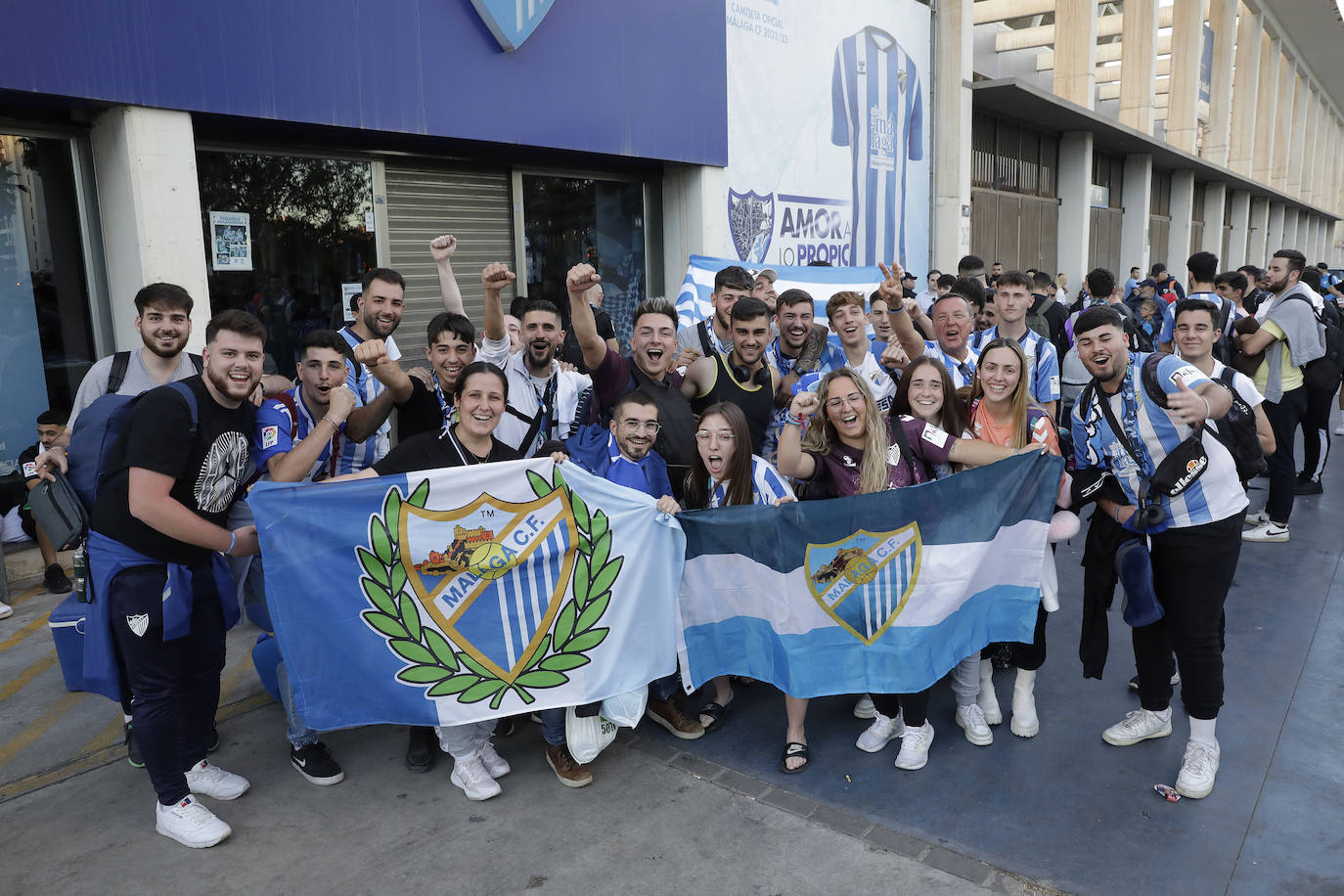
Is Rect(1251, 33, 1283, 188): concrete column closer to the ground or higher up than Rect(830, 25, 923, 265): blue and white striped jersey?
higher up

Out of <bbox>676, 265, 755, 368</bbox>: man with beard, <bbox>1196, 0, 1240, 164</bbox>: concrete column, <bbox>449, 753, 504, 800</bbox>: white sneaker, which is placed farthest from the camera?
<bbox>1196, 0, 1240, 164</bbox>: concrete column

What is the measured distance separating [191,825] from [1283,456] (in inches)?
296

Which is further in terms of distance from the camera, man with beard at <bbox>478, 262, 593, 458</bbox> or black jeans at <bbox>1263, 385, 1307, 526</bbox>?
black jeans at <bbox>1263, 385, 1307, 526</bbox>

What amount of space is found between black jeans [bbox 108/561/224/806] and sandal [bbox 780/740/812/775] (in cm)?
234

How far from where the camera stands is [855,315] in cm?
511

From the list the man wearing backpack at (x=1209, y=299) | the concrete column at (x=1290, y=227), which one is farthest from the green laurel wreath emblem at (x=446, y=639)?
the concrete column at (x=1290, y=227)

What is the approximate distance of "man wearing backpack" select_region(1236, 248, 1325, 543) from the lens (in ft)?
23.0

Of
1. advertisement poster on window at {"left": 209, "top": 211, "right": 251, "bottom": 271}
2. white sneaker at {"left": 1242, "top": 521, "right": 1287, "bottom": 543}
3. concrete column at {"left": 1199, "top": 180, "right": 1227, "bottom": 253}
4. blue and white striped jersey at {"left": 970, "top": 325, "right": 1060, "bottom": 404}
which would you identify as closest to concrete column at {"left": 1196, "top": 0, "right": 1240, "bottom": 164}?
concrete column at {"left": 1199, "top": 180, "right": 1227, "bottom": 253}

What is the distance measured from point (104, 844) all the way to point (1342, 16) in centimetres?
4994

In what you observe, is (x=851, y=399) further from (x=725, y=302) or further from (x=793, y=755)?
(x=725, y=302)

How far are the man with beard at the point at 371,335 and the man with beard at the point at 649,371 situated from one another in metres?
1.02

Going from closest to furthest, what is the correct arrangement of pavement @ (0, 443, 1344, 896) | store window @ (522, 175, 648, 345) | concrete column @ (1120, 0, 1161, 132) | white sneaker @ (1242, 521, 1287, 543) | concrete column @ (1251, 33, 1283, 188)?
pavement @ (0, 443, 1344, 896) < white sneaker @ (1242, 521, 1287, 543) < store window @ (522, 175, 648, 345) < concrete column @ (1120, 0, 1161, 132) < concrete column @ (1251, 33, 1283, 188)

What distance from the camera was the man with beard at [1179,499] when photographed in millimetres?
3539

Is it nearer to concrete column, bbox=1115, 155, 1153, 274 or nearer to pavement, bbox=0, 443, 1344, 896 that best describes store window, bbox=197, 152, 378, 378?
pavement, bbox=0, 443, 1344, 896
